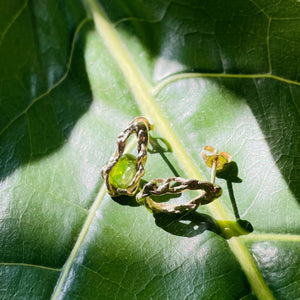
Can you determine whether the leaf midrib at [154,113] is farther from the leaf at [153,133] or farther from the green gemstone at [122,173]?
the green gemstone at [122,173]

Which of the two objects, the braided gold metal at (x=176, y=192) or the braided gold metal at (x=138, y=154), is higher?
the braided gold metal at (x=138, y=154)

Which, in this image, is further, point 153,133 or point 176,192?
point 153,133

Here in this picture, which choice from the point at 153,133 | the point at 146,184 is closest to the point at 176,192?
the point at 146,184

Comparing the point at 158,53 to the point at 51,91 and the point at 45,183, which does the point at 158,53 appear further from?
the point at 45,183

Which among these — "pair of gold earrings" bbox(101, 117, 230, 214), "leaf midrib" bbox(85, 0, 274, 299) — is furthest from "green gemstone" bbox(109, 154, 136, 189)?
"leaf midrib" bbox(85, 0, 274, 299)

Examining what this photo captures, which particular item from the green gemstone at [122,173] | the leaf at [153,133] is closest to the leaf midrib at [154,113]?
the leaf at [153,133]

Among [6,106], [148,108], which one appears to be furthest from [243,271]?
[6,106]

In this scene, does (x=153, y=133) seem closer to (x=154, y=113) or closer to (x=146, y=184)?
(x=154, y=113)

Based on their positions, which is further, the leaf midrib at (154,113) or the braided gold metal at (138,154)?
the braided gold metal at (138,154)
